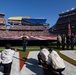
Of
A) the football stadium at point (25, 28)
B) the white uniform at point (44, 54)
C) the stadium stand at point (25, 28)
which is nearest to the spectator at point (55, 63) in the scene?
the white uniform at point (44, 54)

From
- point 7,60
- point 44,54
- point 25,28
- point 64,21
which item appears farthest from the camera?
point 64,21

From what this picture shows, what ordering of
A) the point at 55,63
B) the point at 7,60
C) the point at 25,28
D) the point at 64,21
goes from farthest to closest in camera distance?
the point at 64,21 < the point at 25,28 < the point at 55,63 < the point at 7,60

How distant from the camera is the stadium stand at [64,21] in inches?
3403

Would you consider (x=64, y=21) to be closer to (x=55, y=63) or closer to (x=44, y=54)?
(x=44, y=54)

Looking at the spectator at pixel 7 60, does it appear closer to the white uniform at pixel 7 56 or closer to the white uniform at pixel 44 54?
the white uniform at pixel 7 56

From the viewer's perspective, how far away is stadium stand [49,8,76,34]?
284 ft

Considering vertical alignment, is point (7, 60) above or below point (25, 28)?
Result: below

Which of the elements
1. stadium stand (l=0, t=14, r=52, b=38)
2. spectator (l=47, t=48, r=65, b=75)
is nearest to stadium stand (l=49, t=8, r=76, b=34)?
stadium stand (l=0, t=14, r=52, b=38)

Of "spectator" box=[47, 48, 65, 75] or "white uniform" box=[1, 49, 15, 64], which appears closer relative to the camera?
"white uniform" box=[1, 49, 15, 64]

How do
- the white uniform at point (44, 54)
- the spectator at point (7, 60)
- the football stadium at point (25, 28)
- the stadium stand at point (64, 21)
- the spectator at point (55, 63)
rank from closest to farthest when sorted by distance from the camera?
the spectator at point (7, 60)
the spectator at point (55, 63)
the white uniform at point (44, 54)
the football stadium at point (25, 28)
the stadium stand at point (64, 21)

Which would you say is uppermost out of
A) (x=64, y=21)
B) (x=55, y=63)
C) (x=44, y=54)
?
(x=64, y=21)

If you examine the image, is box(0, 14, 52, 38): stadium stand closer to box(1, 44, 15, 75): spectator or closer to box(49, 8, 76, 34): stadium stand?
box(49, 8, 76, 34): stadium stand

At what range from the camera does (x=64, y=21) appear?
94250 millimetres

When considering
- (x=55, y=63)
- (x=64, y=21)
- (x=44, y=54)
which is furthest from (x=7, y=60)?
(x=64, y=21)
